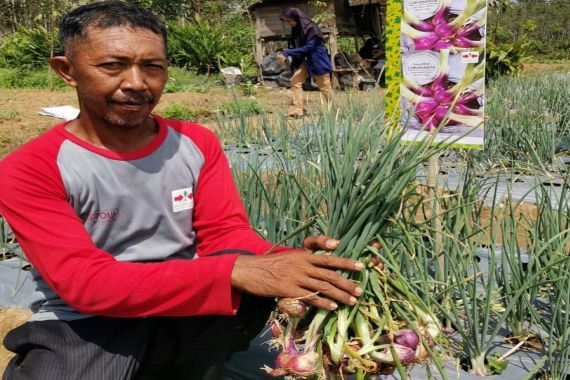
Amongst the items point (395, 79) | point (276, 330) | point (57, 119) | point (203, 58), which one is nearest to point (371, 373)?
point (276, 330)

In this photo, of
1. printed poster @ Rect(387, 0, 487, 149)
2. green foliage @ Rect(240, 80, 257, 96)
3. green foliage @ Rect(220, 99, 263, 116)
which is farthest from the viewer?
green foliage @ Rect(240, 80, 257, 96)

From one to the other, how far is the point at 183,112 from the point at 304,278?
5834 millimetres

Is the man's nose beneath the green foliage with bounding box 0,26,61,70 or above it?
above

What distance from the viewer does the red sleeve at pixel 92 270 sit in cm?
102

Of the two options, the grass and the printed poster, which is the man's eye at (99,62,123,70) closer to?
the printed poster

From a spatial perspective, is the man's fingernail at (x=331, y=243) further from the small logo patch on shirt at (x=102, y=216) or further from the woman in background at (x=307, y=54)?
the woman in background at (x=307, y=54)

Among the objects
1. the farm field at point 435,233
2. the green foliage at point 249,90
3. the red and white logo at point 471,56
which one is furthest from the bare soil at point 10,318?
the green foliage at point 249,90

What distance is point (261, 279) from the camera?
997mm

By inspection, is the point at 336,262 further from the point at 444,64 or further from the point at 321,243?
the point at 444,64

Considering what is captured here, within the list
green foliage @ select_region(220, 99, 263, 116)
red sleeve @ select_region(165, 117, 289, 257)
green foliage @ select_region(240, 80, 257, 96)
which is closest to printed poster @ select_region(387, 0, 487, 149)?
red sleeve @ select_region(165, 117, 289, 257)

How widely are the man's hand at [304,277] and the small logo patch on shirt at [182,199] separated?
1.11 feet

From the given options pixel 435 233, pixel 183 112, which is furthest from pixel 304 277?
pixel 183 112

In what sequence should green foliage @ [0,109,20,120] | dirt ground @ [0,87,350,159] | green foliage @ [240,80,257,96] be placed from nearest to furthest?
dirt ground @ [0,87,350,159], green foliage @ [0,109,20,120], green foliage @ [240,80,257,96]

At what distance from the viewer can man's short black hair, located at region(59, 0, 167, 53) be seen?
3.79 feet
